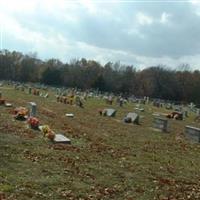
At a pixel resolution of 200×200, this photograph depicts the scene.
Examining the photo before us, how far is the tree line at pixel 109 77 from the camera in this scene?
452ft

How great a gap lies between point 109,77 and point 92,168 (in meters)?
130

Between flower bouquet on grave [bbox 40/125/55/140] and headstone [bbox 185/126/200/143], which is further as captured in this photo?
headstone [bbox 185/126/200/143]

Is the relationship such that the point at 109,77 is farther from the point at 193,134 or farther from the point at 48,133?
the point at 48,133

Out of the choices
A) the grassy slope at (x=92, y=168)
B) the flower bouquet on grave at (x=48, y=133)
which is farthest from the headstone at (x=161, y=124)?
the flower bouquet on grave at (x=48, y=133)

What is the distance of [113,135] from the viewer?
2692 cm

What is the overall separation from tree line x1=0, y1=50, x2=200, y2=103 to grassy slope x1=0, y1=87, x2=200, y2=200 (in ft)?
362

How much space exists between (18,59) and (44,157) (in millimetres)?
155869

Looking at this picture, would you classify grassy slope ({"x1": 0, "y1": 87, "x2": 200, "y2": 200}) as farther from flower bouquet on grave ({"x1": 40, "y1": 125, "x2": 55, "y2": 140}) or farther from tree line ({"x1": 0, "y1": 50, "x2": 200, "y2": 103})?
tree line ({"x1": 0, "y1": 50, "x2": 200, "y2": 103})

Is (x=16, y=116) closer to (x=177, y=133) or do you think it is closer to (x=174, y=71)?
(x=177, y=133)

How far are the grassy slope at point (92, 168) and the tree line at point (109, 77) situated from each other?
362 feet

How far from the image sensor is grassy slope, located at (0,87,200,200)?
12.9m

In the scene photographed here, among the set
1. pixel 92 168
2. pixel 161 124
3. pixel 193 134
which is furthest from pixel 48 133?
pixel 161 124

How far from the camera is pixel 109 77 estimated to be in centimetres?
14575

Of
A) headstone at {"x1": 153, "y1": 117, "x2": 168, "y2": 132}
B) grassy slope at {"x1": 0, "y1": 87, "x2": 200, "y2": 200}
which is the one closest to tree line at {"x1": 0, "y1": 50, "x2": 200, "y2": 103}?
headstone at {"x1": 153, "y1": 117, "x2": 168, "y2": 132}
